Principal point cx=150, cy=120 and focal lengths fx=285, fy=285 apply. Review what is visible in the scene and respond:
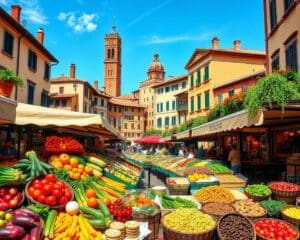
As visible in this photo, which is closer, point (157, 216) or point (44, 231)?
point (44, 231)

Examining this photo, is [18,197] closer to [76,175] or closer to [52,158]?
[76,175]

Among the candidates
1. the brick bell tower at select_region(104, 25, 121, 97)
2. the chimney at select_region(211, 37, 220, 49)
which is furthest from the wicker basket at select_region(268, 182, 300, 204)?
the brick bell tower at select_region(104, 25, 121, 97)

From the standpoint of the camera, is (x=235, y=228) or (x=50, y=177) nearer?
(x=235, y=228)

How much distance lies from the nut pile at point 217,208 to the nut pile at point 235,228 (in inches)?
19.6

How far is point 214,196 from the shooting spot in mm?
6812

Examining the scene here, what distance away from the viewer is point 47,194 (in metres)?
4.70

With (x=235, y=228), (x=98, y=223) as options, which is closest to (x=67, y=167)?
(x=98, y=223)

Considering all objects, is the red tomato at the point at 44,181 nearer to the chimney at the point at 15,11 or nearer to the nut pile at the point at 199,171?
the nut pile at the point at 199,171

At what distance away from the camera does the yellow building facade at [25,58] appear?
19547 millimetres

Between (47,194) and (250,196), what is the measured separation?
15.9 feet

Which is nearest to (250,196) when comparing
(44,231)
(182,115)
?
(44,231)

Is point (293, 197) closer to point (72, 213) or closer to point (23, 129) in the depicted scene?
point (72, 213)

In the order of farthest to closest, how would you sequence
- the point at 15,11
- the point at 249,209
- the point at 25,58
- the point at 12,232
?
the point at 15,11 < the point at 25,58 < the point at 249,209 < the point at 12,232

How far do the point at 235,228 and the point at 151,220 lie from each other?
146 centimetres
